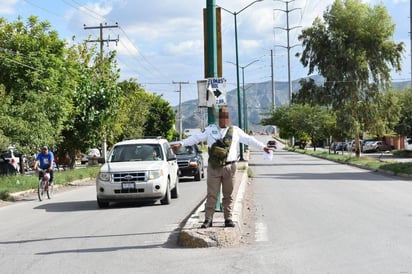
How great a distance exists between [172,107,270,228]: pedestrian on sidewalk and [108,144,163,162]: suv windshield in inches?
287

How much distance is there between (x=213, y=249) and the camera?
930 centimetres

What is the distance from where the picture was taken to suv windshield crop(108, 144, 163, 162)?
1733cm

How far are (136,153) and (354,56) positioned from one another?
32552 millimetres

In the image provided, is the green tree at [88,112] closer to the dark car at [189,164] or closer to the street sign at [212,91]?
the dark car at [189,164]

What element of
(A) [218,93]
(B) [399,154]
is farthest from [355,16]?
(A) [218,93]

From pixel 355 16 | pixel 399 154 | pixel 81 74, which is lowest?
pixel 399 154

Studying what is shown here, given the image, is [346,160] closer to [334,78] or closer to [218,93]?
[334,78]

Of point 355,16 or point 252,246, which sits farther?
point 355,16

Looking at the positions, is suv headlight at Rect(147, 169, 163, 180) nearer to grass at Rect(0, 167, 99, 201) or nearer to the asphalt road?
the asphalt road

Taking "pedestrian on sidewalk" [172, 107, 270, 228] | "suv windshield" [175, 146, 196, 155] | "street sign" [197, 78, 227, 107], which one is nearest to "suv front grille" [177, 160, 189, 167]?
"suv windshield" [175, 146, 196, 155]

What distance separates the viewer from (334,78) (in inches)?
1842

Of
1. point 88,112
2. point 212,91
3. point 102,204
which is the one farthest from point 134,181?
point 88,112

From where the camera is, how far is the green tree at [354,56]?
4688cm

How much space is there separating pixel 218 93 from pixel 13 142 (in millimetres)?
14815
